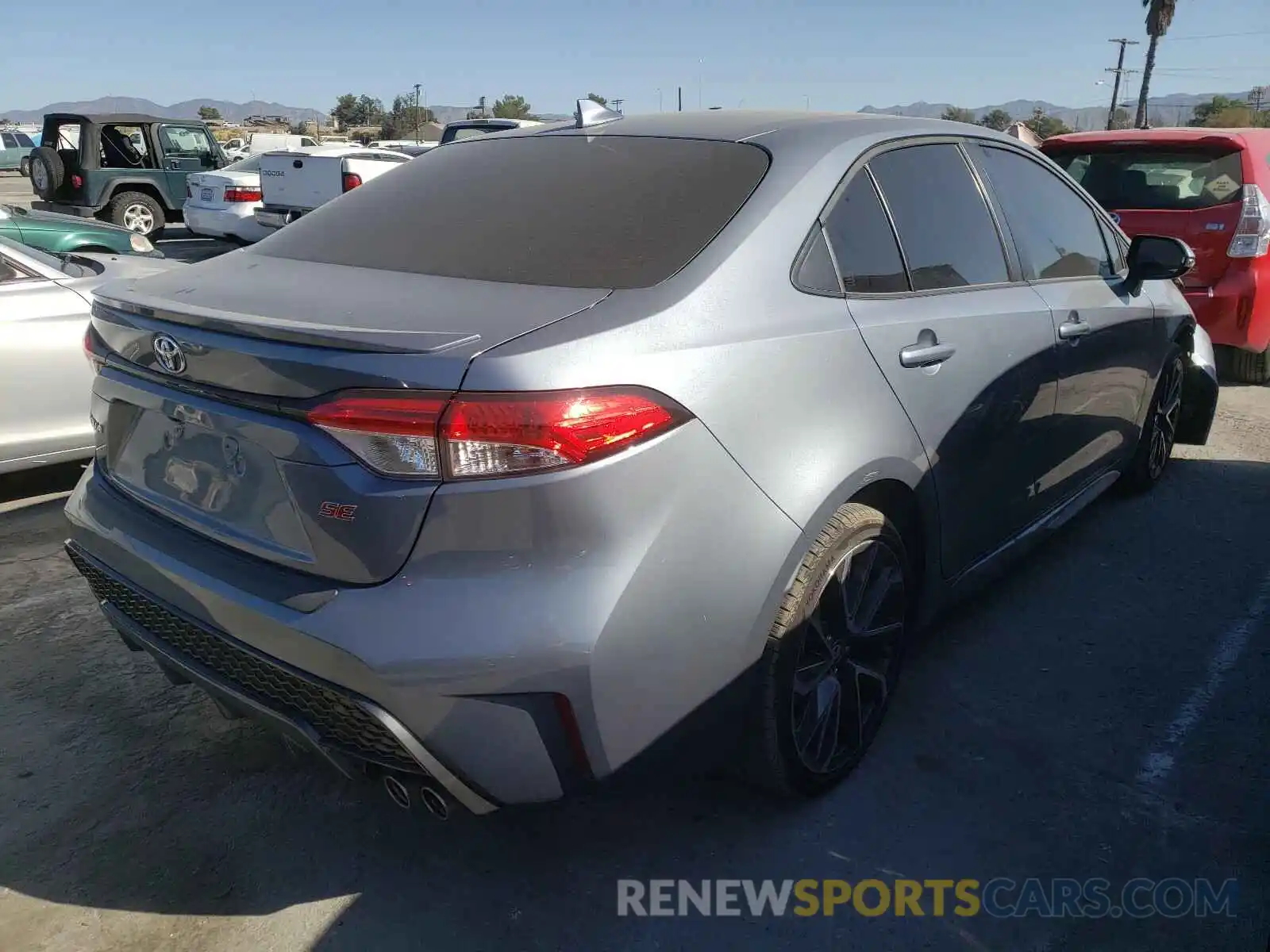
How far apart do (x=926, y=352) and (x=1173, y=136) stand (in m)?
5.05

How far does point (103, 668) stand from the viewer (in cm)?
331

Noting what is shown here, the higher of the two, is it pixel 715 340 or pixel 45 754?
pixel 715 340

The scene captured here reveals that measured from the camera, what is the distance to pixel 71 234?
7.74 meters

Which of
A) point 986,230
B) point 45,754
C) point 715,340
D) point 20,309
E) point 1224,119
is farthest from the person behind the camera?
point 1224,119

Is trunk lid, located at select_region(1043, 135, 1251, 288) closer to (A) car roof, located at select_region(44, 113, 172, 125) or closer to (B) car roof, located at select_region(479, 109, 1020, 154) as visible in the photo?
(B) car roof, located at select_region(479, 109, 1020, 154)

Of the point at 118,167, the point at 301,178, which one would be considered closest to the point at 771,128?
the point at 301,178

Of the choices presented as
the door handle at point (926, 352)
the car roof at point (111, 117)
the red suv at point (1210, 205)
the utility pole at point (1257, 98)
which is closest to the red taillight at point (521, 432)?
the door handle at point (926, 352)

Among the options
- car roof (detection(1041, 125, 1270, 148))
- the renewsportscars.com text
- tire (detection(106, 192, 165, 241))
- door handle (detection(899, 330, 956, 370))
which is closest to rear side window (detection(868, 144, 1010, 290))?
door handle (detection(899, 330, 956, 370))

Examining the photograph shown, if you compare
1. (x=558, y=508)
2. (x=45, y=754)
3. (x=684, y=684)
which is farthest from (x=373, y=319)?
(x=45, y=754)

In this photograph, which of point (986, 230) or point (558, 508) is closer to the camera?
point (558, 508)

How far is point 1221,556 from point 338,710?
3660mm

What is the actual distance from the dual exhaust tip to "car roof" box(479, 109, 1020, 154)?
1717 millimetres

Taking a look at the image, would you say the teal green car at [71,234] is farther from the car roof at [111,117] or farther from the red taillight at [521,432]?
the car roof at [111,117]

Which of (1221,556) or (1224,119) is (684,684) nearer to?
(1221,556)
